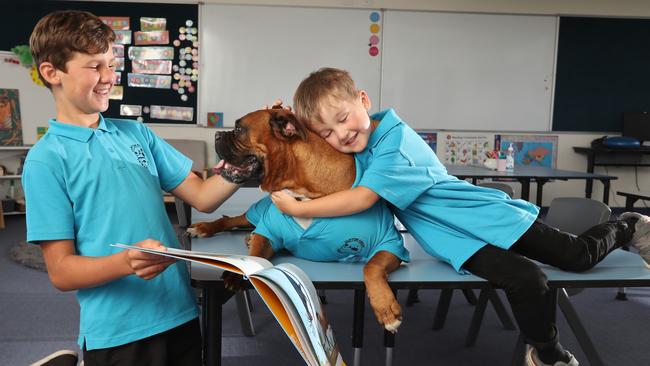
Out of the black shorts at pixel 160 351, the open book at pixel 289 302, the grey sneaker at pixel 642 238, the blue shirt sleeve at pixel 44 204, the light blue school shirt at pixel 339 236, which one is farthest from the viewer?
the grey sneaker at pixel 642 238

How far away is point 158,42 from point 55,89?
585 cm

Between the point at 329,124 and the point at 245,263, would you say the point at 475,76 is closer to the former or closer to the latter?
the point at 329,124

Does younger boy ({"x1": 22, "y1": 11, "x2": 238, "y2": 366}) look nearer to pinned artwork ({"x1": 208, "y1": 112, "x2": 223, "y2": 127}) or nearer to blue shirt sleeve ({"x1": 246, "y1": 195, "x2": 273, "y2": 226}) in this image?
blue shirt sleeve ({"x1": 246, "y1": 195, "x2": 273, "y2": 226})

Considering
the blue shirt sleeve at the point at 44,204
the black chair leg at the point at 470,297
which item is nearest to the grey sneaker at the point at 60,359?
the blue shirt sleeve at the point at 44,204

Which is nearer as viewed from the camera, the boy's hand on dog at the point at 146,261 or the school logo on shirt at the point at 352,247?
the boy's hand on dog at the point at 146,261

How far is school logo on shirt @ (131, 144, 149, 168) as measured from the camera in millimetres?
1417

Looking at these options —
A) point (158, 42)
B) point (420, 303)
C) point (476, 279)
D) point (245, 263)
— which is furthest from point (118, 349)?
point (158, 42)

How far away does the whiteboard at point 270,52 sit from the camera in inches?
265

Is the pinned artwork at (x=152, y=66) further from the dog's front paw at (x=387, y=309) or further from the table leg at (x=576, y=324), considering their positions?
the dog's front paw at (x=387, y=309)

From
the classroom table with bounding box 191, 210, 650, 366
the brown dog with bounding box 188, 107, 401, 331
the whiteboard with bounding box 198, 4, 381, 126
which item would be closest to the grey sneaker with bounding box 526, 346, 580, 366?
the classroom table with bounding box 191, 210, 650, 366

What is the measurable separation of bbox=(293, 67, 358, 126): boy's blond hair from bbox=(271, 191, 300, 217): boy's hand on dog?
9.8 inches

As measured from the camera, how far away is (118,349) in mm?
1270

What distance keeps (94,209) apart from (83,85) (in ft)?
1.02

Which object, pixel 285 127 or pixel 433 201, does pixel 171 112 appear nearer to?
pixel 285 127
